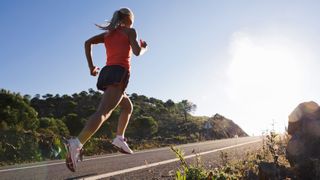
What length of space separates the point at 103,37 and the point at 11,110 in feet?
89.5

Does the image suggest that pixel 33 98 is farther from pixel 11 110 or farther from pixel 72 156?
pixel 72 156

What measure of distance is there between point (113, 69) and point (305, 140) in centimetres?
256

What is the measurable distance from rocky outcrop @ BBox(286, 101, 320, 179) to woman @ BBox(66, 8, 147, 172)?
2258 millimetres

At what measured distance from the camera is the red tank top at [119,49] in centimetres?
454

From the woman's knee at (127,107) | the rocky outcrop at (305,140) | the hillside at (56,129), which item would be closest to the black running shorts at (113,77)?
the woman's knee at (127,107)

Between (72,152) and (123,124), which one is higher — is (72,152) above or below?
below

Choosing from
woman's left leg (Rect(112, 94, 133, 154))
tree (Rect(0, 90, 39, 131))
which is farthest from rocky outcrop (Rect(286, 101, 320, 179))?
tree (Rect(0, 90, 39, 131))

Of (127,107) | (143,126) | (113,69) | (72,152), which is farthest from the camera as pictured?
(143,126)

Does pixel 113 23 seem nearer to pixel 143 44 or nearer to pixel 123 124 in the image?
pixel 143 44

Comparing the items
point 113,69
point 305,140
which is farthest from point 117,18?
point 305,140

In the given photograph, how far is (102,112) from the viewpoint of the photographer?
4.36 metres

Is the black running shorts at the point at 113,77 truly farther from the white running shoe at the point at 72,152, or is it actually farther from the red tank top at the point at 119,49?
the white running shoe at the point at 72,152

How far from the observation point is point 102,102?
14.4 feet

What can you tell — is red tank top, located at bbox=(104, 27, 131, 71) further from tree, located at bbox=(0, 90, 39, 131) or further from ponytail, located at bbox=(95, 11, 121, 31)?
tree, located at bbox=(0, 90, 39, 131)
